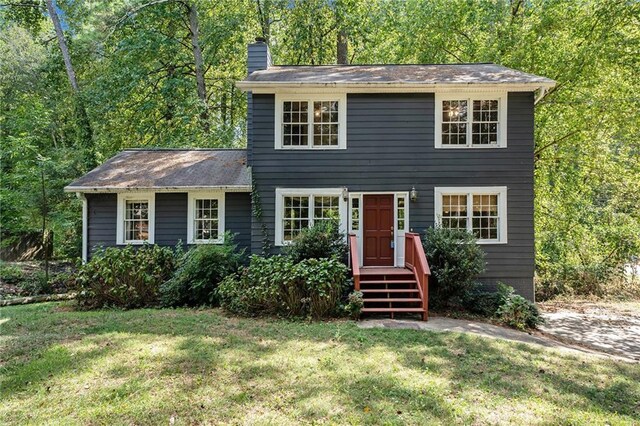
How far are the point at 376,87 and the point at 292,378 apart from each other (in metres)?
7.49

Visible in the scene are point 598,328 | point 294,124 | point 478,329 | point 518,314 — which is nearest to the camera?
point 478,329

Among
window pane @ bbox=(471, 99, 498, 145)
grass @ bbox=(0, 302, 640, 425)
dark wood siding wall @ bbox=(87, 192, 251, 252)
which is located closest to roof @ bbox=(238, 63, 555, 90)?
window pane @ bbox=(471, 99, 498, 145)

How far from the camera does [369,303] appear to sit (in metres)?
8.30

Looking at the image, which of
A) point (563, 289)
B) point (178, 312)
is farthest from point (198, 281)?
point (563, 289)

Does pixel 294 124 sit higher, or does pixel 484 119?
pixel 484 119

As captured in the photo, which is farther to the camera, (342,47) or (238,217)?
(342,47)

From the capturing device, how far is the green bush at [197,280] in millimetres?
8773

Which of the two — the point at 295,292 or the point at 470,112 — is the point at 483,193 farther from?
the point at 295,292

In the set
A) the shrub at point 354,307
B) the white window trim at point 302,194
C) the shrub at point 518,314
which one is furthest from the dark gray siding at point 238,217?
the shrub at point 518,314

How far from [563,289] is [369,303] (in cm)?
761

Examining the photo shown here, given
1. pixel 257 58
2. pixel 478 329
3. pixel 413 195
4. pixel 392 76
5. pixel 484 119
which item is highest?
pixel 257 58

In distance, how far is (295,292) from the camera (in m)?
7.67

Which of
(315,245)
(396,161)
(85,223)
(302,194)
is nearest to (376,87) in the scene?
(396,161)

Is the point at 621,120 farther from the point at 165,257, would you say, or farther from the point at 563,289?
the point at 165,257
